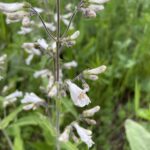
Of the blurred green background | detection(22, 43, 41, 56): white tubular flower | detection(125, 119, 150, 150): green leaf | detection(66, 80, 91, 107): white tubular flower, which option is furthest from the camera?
the blurred green background

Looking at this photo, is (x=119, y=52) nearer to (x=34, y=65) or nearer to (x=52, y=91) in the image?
(x=34, y=65)

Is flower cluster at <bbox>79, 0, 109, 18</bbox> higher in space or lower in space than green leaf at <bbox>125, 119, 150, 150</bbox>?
higher

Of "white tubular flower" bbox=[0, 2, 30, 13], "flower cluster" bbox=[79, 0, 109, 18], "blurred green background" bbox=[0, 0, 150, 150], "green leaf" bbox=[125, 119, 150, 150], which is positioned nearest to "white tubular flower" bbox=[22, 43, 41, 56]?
"blurred green background" bbox=[0, 0, 150, 150]

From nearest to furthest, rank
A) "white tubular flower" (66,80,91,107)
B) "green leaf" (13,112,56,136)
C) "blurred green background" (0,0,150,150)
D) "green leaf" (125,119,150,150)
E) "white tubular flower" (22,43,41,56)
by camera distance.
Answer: "white tubular flower" (66,80,91,107) < "white tubular flower" (22,43,41,56) < "green leaf" (125,119,150,150) < "green leaf" (13,112,56,136) < "blurred green background" (0,0,150,150)

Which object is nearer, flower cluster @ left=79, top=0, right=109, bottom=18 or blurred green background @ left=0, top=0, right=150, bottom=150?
flower cluster @ left=79, top=0, right=109, bottom=18

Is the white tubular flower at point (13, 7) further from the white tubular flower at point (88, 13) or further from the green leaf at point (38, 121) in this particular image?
the green leaf at point (38, 121)

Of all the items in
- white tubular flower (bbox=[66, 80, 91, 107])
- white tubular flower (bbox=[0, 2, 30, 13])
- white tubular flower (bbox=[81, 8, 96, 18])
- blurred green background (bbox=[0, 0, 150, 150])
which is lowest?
blurred green background (bbox=[0, 0, 150, 150])

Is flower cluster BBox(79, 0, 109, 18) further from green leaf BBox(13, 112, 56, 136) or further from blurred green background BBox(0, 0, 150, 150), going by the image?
blurred green background BBox(0, 0, 150, 150)

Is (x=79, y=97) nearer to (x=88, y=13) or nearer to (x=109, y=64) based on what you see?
(x=88, y=13)
